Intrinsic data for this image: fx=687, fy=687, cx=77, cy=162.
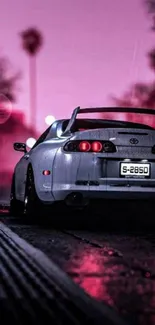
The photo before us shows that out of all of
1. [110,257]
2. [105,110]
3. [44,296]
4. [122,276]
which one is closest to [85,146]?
[105,110]

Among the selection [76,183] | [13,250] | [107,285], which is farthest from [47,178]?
[107,285]

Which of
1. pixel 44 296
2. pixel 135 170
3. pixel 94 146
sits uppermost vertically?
pixel 94 146

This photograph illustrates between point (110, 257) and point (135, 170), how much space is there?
2627 mm

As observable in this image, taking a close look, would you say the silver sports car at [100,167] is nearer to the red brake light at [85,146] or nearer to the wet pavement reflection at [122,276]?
the red brake light at [85,146]

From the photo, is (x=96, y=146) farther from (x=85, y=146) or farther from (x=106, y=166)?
(x=106, y=166)

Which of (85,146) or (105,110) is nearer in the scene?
(85,146)

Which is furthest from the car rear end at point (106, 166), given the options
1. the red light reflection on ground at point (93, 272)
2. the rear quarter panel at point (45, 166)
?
the red light reflection on ground at point (93, 272)

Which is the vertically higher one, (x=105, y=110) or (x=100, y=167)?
(x=105, y=110)

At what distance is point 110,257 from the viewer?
6145mm

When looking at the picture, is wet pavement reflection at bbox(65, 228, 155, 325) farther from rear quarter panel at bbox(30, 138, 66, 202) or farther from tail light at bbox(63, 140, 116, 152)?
rear quarter panel at bbox(30, 138, 66, 202)

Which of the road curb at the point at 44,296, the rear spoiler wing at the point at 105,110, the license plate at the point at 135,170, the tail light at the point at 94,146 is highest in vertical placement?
the rear spoiler wing at the point at 105,110

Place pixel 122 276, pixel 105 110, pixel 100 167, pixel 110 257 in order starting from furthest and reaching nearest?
pixel 105 110
pixel 100 167
pixel 110 257
pixel 122 276

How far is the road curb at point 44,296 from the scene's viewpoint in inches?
148

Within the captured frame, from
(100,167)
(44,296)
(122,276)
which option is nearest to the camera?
(44,296)
